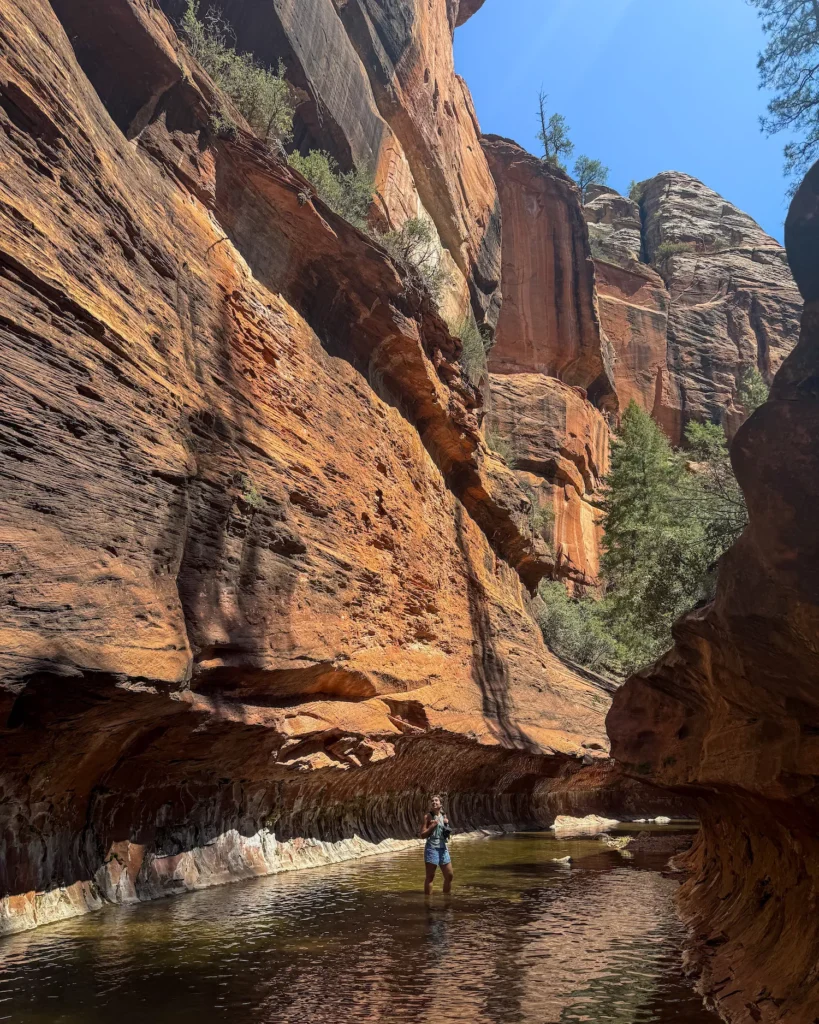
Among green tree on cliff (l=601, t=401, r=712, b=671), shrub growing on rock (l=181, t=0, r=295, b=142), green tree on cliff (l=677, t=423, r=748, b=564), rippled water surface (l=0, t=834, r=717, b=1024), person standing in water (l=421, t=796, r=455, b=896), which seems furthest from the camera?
green tree on cliff (l=601, t=401, r=712, b=671)

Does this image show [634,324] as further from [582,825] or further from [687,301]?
[582,825]

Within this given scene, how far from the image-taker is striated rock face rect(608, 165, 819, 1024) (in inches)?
185

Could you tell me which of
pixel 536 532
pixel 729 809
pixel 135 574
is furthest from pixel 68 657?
pixel 536 532

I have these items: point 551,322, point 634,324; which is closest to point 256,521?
point 551,322

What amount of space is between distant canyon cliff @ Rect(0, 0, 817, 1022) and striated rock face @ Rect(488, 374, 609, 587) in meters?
11.6

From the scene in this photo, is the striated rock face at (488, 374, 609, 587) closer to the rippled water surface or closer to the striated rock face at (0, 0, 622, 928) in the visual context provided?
the striated rock face at (0, 0, 622, 928)

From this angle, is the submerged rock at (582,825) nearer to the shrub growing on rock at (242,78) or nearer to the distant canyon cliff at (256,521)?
the distant canyon cliff at (256,521)

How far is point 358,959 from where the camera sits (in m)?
7.46

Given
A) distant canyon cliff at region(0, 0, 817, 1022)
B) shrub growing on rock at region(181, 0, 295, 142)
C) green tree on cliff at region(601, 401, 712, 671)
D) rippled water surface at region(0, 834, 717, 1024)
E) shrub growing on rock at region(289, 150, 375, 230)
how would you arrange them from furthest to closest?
1. green tree on cliff at region(601, 401, 712, 671)
2. shrub growing on rock at region(289, 150, 375, 230)
3. shrub growing on rock at region(181, 0, 295, 142)
4. distant canyon cliff at region(0, 0, 817, 1022)
5. rippled water surface at region(0, 834, 717, 1024)

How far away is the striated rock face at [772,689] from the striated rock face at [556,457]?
1139 inches

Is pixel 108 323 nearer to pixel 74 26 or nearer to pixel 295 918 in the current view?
pixel 74 26

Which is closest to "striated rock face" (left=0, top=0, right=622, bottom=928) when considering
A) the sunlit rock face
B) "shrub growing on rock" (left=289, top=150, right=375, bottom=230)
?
"shrub growing on rock" (left=289, top=150, right=375, bottom=230)

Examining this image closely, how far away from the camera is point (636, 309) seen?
52.6 meters

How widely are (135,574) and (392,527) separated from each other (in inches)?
323
